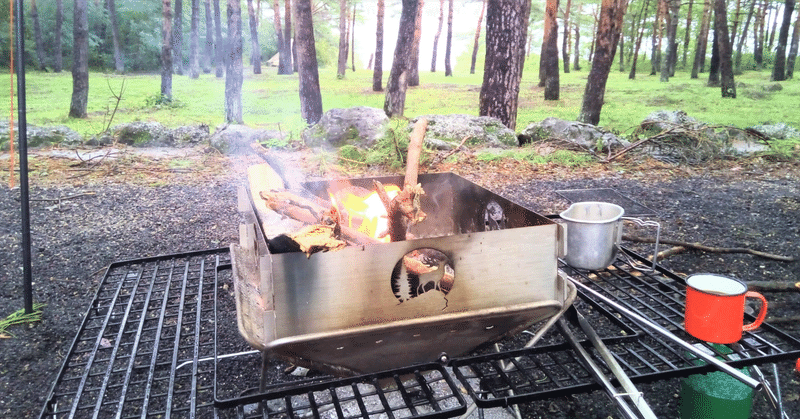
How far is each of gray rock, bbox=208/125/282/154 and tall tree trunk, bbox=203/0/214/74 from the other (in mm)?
10647

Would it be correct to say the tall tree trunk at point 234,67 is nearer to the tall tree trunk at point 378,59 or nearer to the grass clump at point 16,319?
the tall tree trunk at point 378,59

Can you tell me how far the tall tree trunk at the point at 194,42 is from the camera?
16.0 meters

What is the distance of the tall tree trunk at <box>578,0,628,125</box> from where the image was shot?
9.28m

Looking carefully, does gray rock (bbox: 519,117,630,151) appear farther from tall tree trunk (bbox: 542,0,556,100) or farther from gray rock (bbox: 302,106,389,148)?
tall tree trunk (bbox: 542,0,556,100)

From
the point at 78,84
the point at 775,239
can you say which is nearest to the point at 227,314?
the point at 775,239

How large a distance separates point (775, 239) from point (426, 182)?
124 inches

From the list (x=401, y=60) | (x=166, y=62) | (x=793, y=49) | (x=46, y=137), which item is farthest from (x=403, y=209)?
(x=793, y=49)

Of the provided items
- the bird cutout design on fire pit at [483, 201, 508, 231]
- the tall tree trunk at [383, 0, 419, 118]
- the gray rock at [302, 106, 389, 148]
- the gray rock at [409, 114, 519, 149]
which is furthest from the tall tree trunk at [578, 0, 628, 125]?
the bird cutout design on fire pit at [483, 201, 508, 231]

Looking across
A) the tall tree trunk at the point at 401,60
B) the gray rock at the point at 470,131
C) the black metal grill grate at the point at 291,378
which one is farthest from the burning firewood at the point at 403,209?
the tall tree trunk at the point at 401,60

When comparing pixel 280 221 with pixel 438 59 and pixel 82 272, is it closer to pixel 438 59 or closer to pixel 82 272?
pixel 82 272

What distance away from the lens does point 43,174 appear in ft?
19.3

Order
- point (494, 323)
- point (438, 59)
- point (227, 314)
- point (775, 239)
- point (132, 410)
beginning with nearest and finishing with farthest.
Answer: point (494, 323)
point (132, 410)
point (227, 314)
point (775, 239)
point (438, 59)

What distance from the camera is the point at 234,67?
10203 millimetres

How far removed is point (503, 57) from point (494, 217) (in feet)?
20.3
